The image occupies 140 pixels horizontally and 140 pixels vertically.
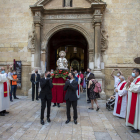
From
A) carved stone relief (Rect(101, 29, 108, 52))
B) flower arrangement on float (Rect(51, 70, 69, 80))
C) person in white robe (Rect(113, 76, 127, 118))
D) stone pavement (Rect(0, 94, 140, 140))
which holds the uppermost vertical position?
carved stone relief (Rect(101, 29, 108, 52))

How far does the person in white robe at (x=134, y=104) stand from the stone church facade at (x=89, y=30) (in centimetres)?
458

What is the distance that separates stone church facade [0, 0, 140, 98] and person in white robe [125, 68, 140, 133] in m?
4.58

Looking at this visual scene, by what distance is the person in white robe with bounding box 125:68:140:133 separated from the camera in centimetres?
398

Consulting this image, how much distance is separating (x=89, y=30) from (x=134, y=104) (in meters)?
6.43

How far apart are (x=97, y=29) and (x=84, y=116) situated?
577 centimetres

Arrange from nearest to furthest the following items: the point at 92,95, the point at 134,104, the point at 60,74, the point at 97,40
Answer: the point at 134,104 < the point at 92,95 < the point at 60,74 < the point at 97,40

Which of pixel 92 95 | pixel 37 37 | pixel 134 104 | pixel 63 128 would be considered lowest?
pixel 63 128

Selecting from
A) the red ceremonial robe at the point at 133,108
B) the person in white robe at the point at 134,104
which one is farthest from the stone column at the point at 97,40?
the red ceremonial robe at the point at 133,108

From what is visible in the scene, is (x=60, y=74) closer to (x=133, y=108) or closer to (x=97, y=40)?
(x=133, y=108)

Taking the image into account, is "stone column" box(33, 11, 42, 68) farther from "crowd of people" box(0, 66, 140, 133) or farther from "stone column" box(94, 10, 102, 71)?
"crowd of people" box(0, 66, 140, 133)

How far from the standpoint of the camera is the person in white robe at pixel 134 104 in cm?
398

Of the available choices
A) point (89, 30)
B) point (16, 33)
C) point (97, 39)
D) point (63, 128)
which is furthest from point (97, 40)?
point (63, 128)

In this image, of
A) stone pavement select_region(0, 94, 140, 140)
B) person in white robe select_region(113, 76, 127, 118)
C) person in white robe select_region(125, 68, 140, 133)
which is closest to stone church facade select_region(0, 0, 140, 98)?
person in white robe select_region(113, 76, 127, 118)

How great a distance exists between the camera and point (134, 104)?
13.5ft
